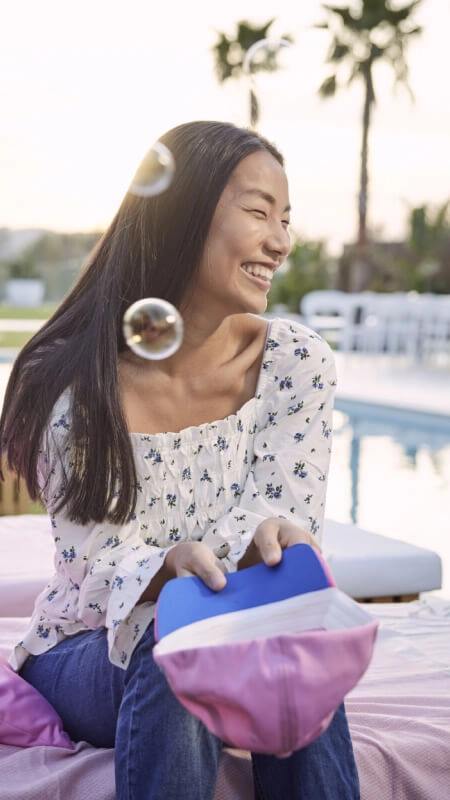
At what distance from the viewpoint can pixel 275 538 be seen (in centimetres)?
116

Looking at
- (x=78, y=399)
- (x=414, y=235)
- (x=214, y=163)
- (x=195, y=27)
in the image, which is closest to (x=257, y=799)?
(x=78, y=399)

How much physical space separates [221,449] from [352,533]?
3.95ft

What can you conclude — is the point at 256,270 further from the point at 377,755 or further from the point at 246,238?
the point at 377,755

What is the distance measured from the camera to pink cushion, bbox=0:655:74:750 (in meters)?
1.30

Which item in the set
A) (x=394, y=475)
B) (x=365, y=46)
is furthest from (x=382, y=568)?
(x=365, y=46)

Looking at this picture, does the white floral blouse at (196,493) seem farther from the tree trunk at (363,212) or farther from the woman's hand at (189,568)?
the tree trunk at (363,212)

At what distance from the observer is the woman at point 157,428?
1301mm

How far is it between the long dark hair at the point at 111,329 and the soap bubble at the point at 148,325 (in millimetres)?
20

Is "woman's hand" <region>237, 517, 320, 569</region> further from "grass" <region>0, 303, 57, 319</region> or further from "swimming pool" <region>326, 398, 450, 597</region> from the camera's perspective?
"grass" <region>0, 303, 57, 319</region>

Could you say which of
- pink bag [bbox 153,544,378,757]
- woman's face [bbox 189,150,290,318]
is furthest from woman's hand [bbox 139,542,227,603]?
woman's face [bbox 189,150,290,318]

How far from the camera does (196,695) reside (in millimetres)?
933

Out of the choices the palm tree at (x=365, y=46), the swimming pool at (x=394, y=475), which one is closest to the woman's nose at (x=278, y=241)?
the swimming pool at (x=394, y=475)

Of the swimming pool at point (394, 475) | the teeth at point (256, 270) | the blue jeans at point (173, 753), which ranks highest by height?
the teeth at point (256, 270)

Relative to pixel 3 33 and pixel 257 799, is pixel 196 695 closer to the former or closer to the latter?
pixel 257 799
